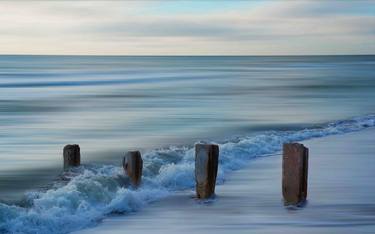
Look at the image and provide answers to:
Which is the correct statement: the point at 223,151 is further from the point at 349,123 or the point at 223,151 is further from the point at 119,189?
the point at 349,123

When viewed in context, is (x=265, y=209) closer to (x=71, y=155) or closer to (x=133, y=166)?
(x=133, y=166)

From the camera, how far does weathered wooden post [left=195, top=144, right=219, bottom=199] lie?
31.7ft

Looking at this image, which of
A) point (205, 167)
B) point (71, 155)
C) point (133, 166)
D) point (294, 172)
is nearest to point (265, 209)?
point (294, 172)

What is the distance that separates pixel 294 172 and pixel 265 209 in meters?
0.59

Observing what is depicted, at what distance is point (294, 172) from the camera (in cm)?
924

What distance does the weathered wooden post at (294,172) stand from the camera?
30.0 feet

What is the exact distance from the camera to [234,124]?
25578 millimetres

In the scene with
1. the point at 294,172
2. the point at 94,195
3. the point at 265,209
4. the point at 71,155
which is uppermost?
the point at 71,155

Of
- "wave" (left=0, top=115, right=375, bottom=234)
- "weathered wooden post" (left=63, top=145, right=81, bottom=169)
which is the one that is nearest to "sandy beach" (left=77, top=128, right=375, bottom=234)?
"wave" (left=0, top=115, right=375, bottom=234)

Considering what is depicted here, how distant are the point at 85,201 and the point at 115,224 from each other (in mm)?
1108

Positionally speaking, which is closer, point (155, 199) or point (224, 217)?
point (224, 217)

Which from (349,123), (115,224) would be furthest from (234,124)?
(115,224)

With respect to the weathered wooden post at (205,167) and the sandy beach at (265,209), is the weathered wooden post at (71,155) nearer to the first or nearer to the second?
the sandy beach at (265,209)

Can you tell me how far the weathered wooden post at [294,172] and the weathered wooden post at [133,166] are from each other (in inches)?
83.8
